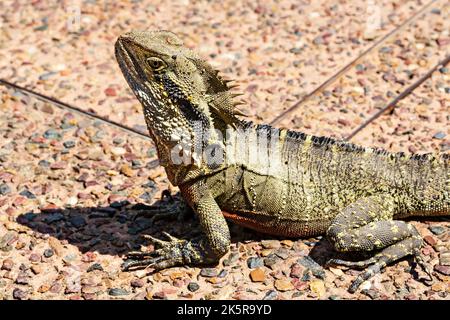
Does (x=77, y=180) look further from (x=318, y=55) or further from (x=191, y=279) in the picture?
(x=318, y=55)

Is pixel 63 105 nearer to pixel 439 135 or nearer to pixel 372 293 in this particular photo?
pixel 439 135

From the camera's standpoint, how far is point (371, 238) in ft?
17.1

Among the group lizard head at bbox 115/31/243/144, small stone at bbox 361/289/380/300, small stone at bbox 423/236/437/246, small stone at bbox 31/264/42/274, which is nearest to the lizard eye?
lizard head at bbox 115/31/243/144

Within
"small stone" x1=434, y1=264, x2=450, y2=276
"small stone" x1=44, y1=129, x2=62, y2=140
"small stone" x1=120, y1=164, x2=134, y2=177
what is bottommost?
"small stone" x1=434, y1=264, x2=450, y2=276

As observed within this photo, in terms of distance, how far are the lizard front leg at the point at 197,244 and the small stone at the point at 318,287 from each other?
65 centimetres

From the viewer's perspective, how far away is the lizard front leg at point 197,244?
524 centimetres

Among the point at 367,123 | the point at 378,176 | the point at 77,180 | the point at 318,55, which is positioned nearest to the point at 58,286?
the point at 77,180

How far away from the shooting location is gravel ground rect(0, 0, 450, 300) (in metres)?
5.32

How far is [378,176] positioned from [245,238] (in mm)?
1117

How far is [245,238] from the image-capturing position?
571 cm

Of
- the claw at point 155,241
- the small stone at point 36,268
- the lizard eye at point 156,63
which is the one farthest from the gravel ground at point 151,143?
the lizard eye at point 156,63

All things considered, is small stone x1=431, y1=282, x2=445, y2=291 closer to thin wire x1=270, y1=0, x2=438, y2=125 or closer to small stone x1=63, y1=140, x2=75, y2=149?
thin wire x1=270, y1=0, x2=438, y2=125

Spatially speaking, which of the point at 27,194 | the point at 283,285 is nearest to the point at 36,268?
the point at 27,194

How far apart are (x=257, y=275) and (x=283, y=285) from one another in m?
0.21
